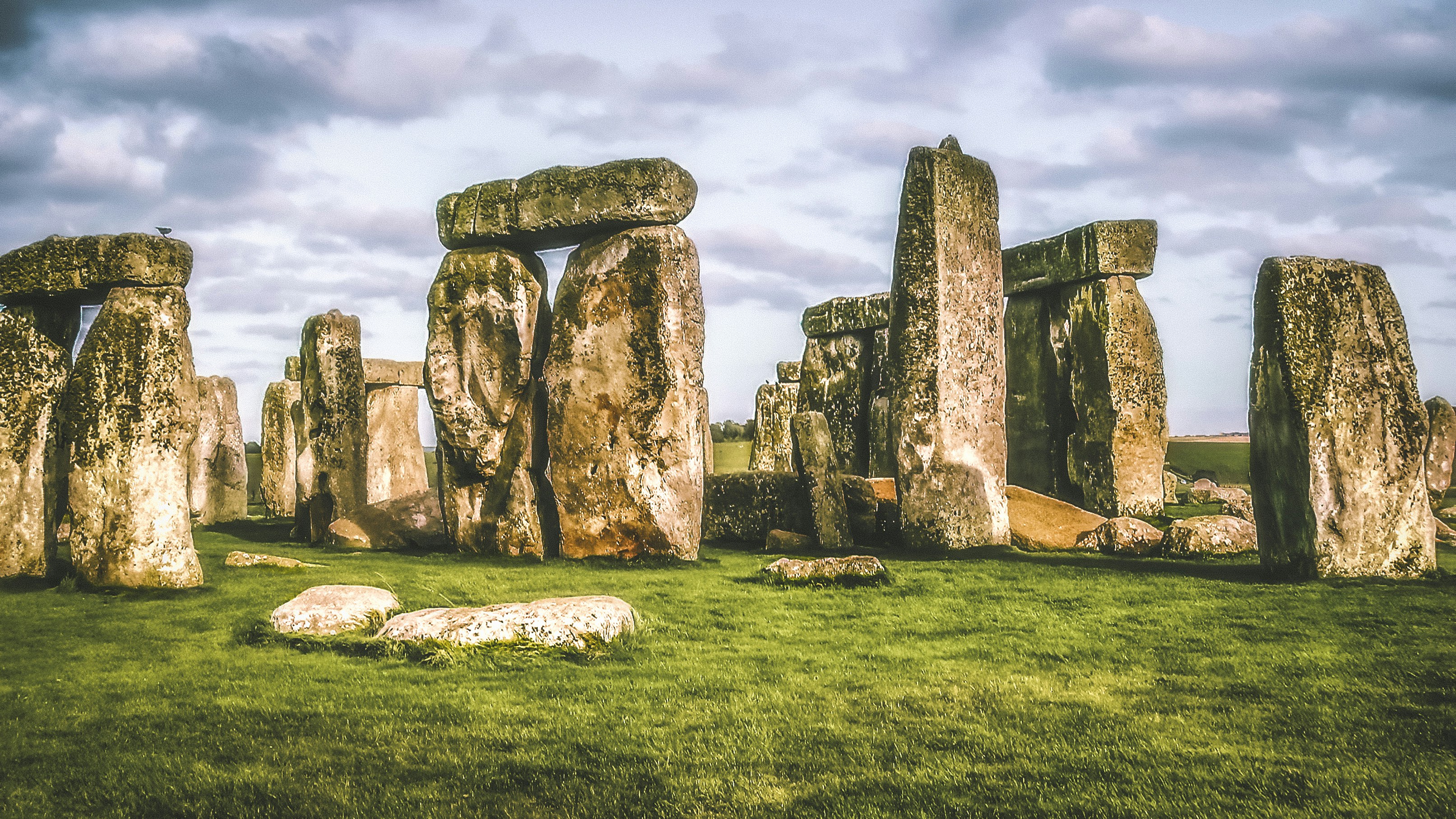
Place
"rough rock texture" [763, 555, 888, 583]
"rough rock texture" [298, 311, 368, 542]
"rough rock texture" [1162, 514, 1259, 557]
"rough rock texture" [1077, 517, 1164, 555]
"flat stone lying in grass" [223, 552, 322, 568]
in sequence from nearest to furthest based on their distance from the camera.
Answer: "rough rock texture" [763, 555, 888, 583], "flat stone lying in grass" [223, 552, 322, 568], "rough rock texture" [1162, 514, 1259, 557], "rough rock texture" [1077, 517, 1164, 555], "rough rock texture" [298, 311, 368, 542]

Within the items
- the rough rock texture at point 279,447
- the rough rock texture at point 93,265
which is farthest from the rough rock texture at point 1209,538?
the rough rock texture at point 279,447

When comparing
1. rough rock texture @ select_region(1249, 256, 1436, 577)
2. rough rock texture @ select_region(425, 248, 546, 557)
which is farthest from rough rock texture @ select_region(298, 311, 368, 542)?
rough rock texture @ select_region(1249, 256, 1436, 577)

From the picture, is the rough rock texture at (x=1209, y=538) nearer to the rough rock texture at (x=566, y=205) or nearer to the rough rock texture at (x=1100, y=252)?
the rough rock texture at (x=1100, y=252)

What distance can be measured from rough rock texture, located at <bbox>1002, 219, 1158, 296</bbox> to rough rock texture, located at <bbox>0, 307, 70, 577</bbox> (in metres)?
9.52

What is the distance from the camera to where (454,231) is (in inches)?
399

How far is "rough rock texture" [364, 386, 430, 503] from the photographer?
16438 mm

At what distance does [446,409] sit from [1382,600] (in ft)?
25.0

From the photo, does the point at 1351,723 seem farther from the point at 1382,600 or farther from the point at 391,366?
the point at 391,366

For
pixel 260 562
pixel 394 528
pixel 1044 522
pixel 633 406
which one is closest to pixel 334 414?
pixel 394 528

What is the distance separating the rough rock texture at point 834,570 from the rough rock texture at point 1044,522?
2.85m

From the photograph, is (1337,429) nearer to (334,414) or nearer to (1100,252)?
(1100,252)

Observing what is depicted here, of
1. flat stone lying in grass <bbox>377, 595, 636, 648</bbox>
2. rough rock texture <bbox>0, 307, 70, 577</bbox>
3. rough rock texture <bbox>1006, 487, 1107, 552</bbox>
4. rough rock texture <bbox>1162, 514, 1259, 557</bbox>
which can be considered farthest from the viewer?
rough rock texture <bbox>1006, 487, 1107, 552</bbox>

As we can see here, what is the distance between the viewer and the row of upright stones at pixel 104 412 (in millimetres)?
7035

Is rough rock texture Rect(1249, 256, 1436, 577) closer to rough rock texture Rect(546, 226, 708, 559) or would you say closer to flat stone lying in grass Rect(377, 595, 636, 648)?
rough rock texture Rect(546, 226, 708, 559)
